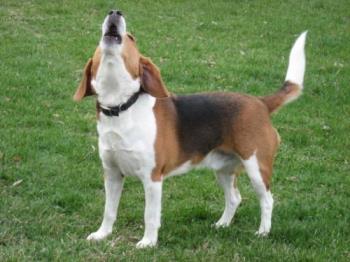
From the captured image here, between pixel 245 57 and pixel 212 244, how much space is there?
7.10 m

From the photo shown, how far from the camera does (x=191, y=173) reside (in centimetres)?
752

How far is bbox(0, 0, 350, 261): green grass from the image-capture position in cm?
571

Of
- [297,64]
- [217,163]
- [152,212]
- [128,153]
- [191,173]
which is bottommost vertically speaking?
[191,173]

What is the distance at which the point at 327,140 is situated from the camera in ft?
28.5

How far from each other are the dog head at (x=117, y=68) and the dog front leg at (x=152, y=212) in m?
0.68

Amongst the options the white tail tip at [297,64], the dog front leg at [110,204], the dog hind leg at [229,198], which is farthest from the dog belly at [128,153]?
the white tail tip at [297,64]

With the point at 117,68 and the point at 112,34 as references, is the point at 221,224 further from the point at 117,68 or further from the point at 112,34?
the point at 112,34

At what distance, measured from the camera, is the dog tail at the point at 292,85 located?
616cm

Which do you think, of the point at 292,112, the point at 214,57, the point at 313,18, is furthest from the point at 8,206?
the point at 313,18

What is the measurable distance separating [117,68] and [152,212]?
1129 millimetres

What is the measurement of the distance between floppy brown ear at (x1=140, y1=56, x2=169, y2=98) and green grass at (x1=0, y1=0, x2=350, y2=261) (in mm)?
1148

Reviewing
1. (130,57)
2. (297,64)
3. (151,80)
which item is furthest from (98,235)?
(297,64)

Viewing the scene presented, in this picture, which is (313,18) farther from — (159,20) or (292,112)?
(292,112)

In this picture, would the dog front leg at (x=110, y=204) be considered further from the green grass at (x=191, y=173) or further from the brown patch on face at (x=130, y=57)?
the brown patch on face at (x=130, y=57)
